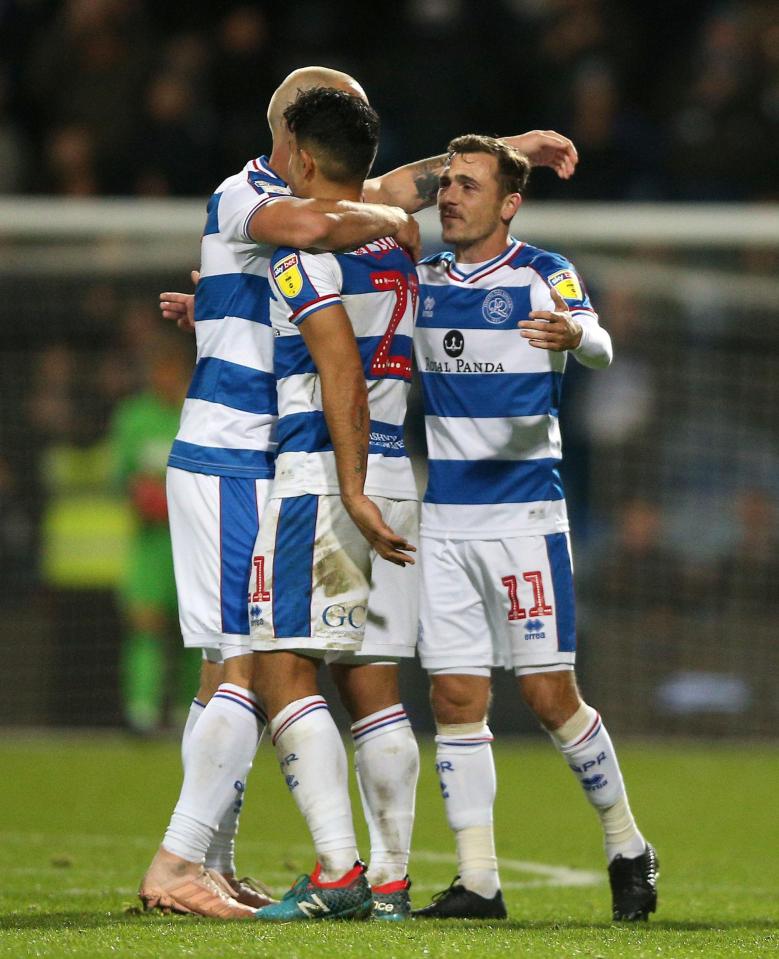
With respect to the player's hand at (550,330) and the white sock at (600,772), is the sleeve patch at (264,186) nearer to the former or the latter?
the player's hand at (550,330)

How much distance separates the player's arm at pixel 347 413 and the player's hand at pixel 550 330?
0.49 meters

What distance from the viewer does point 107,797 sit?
8320 mm

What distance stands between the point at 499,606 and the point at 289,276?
1.29 metres

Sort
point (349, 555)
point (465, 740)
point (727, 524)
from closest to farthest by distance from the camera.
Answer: point (349, 555) < point (465, 740) < point (727, 524)

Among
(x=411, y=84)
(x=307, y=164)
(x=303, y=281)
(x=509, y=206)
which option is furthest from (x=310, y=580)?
(x=411, y=84)

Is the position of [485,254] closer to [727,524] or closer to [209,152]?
[727,524]

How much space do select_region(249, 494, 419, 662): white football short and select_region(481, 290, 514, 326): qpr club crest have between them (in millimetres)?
982

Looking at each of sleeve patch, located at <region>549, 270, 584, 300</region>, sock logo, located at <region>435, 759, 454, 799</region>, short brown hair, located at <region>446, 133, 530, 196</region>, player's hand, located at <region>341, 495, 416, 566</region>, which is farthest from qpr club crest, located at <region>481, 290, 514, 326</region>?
sock logo, located at <region>435, 759, 454, 799</region>

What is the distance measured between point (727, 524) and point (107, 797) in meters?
4.66

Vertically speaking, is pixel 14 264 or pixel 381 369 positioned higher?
pixel 14 264

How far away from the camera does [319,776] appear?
442 centimetres

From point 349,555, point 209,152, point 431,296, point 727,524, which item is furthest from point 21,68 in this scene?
point 349,555

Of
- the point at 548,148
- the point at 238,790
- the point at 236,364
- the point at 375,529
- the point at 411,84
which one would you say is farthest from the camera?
the point at 411,84

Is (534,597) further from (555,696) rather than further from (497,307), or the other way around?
(497,307)
